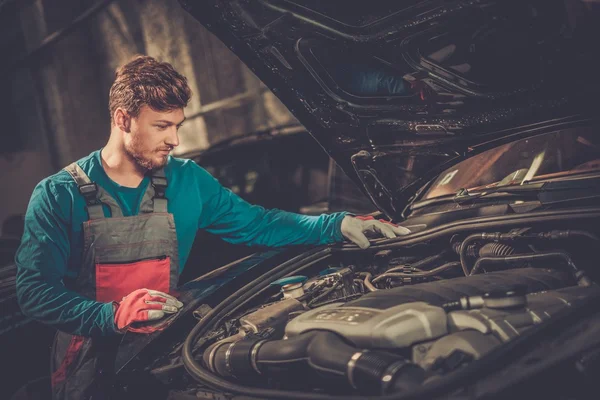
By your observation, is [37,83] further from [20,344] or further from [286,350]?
[286,350]

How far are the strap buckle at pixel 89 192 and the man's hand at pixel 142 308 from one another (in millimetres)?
476

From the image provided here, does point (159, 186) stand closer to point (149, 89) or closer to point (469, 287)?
point (149, 89)

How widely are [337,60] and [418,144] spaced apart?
53 centimetres

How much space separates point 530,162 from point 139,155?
1563 millimetres

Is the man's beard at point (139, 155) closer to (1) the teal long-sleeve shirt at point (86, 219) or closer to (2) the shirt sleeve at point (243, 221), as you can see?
(1) the teal long-sleeve shirt at point (86, 219)

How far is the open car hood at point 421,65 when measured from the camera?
160 cm

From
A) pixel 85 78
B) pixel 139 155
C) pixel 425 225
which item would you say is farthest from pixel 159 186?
pixel 85 78

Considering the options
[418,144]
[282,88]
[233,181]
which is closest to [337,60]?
[282,88]

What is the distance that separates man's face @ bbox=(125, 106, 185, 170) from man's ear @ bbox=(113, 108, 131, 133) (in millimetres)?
22

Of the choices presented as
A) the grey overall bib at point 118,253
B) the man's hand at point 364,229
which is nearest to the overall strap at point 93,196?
the grey overall bib at point 118,253

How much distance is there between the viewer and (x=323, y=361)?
1.18 meters

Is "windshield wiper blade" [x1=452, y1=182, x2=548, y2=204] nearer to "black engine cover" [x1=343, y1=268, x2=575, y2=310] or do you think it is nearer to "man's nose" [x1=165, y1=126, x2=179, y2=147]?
"black engine cover" [x1=343, y1=268, x2=575, y2=310]

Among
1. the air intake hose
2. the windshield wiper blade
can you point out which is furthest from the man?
the air intake hose

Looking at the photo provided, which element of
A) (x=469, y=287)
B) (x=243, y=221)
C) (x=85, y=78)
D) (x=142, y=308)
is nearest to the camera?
(x=469, y=287)
